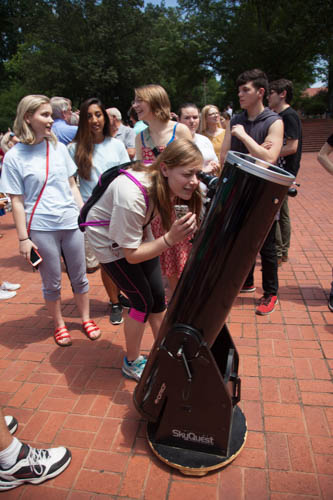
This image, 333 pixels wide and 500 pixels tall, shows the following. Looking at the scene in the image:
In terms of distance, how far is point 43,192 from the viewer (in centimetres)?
260

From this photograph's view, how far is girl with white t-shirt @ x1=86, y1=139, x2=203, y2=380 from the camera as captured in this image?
67.1 inches

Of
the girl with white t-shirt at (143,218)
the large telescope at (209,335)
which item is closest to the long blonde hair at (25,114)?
the girl with white t-shirt at (143,218)

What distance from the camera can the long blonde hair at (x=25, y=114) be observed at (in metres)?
2.46

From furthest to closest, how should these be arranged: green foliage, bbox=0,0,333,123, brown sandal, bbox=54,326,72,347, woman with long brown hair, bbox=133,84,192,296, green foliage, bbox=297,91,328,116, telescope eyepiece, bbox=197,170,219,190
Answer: green foliage, bbox=297,91,328,116
green foliage, bbox=0,0,333,123
brown sandal, bbox=54,326,72,347
woman with long brown hair, bbox=133,84,192,296
telescope eyepiece, bbox=197,170,219,190

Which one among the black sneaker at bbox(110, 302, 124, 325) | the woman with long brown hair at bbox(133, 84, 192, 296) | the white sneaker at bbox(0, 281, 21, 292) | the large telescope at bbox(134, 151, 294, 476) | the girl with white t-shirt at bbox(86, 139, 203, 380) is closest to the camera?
the large telescope at bbox(134, 151, 294, 476)

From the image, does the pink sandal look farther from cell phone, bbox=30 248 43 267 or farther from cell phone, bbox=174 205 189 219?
cell phone, bbox=174 205 189 219

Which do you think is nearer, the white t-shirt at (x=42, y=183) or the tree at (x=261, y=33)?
the white t-shirt at (x=42, y=183)

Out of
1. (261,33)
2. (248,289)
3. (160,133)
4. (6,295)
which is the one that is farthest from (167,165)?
(261,33)

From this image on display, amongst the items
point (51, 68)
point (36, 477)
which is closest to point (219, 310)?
point (36, 477)

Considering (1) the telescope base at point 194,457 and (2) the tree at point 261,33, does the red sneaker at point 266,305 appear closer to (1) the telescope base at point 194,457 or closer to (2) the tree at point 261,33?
(1) the telescope base at point 194,457

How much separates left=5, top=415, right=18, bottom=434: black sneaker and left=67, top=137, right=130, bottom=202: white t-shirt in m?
1.84

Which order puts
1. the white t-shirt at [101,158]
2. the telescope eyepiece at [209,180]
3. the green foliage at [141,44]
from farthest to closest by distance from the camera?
1. the green foliage at [141,44]
2. the white t-shirt at [101,158]
3. the telescope eyepiece at [209,180]

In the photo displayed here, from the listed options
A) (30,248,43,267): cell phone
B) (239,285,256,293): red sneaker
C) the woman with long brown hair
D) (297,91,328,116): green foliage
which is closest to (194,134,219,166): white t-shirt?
the woman with long brown hair

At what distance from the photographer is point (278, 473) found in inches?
69.1
